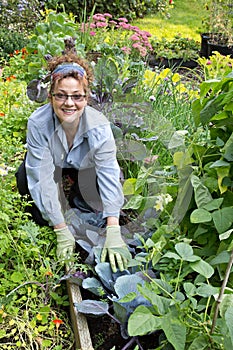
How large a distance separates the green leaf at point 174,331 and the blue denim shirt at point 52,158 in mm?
828

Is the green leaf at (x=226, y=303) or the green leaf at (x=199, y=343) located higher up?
the green leaf at (x=226, y=303)

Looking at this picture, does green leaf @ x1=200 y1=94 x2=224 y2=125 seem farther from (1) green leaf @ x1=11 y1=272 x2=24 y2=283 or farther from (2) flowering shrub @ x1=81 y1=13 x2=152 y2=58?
(2) flowering shrub @ x1=81 y1=13 x2=152 y2=58

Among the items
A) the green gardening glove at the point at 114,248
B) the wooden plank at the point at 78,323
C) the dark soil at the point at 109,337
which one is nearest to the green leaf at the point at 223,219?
the green gardening glove at the point at 114,248

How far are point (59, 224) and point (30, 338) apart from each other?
0.55 metres

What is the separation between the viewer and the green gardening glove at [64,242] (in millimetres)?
2106

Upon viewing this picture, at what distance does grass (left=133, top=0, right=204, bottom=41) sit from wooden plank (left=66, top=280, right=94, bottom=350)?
603 centimetres

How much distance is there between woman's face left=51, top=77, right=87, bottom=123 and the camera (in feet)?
7.09

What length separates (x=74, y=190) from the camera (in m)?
2.56

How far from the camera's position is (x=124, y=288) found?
5.91ft

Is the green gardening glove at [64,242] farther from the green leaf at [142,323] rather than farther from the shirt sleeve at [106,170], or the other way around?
the green leaf at [142,323]

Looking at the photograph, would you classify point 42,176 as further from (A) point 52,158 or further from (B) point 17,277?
(B) point 17,277

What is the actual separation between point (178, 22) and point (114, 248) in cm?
768

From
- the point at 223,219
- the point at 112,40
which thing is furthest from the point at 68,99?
the point at 112,40

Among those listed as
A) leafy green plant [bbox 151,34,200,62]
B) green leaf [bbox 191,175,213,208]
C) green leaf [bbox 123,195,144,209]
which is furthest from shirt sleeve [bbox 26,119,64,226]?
leafy green plant [bbox 151,34,200,62]
